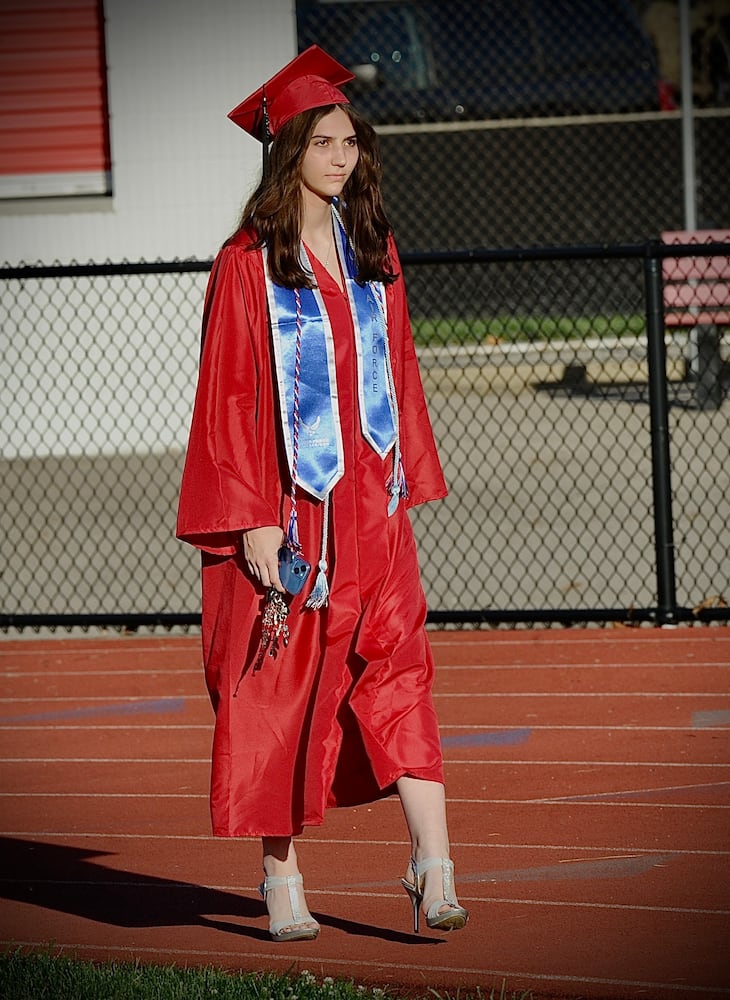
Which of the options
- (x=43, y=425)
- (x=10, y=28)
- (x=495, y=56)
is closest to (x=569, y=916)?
(x=43, y=425)

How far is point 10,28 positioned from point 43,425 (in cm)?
281

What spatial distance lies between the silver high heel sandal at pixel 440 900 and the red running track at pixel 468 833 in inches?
5.2

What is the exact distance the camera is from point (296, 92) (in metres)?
3.53

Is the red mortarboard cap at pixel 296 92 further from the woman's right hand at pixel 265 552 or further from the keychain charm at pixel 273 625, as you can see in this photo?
the keychain charm at pixel 273 625

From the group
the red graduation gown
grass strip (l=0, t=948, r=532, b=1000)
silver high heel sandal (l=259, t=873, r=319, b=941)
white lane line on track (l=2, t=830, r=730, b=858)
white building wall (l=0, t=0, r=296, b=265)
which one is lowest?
white lane line on track (l=2, t=830, r=730, b=858)

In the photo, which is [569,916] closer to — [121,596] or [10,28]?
[121,596]

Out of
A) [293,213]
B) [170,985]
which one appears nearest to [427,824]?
[170,985]

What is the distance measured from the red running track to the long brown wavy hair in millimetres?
1517

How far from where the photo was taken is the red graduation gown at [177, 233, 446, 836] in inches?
139

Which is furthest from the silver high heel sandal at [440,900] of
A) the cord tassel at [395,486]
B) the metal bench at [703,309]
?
the metal bench at [703,309]

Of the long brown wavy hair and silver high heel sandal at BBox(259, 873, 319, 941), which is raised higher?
the long brown wavy hair

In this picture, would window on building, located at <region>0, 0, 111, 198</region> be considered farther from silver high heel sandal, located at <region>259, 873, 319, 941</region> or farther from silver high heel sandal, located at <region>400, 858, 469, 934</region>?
silver high heel sandal, located at <region>400, 858, 469, 934</region>

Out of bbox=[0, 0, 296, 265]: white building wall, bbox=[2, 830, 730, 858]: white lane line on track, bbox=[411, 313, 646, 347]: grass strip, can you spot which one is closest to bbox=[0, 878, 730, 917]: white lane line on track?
bbox=[2, 830, 730, 858]: white lane line on track

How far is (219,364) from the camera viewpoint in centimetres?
352
